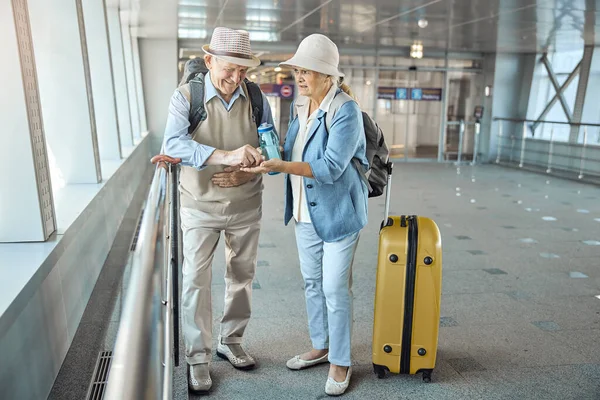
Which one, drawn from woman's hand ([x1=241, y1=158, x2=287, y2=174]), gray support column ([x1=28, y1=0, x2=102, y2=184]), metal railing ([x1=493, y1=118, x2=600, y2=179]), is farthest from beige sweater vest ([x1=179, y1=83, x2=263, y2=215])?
metal railing ([x1=493, y1=118, x2=600, y2=179])

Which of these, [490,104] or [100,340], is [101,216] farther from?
[490,104]

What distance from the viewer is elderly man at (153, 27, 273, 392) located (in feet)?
8.75

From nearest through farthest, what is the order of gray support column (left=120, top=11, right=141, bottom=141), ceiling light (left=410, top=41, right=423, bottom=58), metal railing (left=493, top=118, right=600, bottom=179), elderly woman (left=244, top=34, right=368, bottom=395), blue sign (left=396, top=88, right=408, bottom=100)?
elderly woman (left=244, top=34, right=368, bottom=395) < gray support column (left=120, top=11, right=141, bottom=141) < metal railing (left=493, top=118, right=600, bottom=179) < ceiling light (left=410, top=41, right=423, bottom=58) < blue sign (left=396, top=88, right=408, bottom=100)

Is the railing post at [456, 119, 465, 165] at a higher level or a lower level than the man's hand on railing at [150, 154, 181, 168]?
lower

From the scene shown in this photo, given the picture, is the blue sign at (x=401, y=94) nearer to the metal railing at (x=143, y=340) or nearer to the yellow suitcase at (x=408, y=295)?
the yellow suitcase at (x=408, y=295)

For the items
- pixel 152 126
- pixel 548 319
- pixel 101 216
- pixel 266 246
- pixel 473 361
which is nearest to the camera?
pixel 473 361

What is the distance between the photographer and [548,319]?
3.96 meters

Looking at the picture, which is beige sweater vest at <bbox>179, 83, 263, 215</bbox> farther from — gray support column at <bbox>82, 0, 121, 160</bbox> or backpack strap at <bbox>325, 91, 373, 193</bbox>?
gray support column at <bbox>82, 0, 121, 160</bbox>

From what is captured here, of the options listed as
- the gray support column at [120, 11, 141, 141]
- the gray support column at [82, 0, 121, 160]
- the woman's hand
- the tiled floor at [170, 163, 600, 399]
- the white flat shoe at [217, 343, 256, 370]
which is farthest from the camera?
the gray support column at [120, 11, 141, 141]

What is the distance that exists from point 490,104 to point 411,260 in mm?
14218

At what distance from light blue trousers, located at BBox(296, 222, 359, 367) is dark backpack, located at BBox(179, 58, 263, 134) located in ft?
2.12

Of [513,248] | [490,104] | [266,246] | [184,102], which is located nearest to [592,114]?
[490,104]

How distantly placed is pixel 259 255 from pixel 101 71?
139 inches

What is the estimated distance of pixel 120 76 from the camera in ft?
34.0
